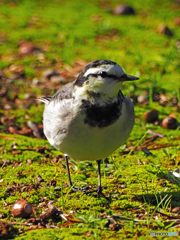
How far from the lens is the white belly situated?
3.57 m

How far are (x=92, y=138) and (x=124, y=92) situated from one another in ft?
9.48

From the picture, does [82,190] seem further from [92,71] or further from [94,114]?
[92,71]

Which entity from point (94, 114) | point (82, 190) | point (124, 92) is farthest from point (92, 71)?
point (124, 92)

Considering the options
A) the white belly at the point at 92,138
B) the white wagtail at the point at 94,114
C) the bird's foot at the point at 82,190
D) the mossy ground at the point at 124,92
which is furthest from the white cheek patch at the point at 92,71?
the bird's foot at the point at 82,190

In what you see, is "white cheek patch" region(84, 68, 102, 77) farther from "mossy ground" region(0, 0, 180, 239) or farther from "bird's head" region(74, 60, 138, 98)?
"mossy ground" region(0, 0, 180, 239)

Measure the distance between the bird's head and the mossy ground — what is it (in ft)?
3.23

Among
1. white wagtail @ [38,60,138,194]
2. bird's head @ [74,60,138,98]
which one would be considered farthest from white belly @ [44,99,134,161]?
bird's head @ [74,60,138,98]

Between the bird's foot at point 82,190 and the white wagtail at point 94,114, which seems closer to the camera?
the white wagtail at point 94,114

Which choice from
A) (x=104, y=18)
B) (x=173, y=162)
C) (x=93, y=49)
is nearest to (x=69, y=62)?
(x=93, y=49)

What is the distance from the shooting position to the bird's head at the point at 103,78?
3484 mm

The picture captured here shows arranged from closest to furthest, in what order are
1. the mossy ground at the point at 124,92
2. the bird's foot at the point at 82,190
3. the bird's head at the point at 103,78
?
the bird's head at the point at 103,78 < the mossy ground at the point at 124,92 < the bird's foot at the point at 82,190

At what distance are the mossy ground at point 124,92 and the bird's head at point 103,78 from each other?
0.99 m

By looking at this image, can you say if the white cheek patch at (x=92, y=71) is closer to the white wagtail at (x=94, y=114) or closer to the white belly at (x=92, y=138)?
the white wagtail at (x=94, y=114)

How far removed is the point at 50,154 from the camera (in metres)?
4.89
